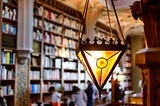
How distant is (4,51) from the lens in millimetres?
6605

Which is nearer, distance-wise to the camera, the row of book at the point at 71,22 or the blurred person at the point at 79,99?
the blurred person at the point at 79,99

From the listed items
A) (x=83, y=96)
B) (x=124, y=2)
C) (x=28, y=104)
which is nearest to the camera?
(x=28, y=104)

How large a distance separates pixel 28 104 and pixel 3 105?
1.63m

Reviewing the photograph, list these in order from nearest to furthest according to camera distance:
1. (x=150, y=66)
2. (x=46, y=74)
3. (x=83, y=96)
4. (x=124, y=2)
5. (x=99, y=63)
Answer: (x=150, y=66)
(x=99, y=63)
(x=83, y=96)
(x=46, y=74)
(x=124, y=2)

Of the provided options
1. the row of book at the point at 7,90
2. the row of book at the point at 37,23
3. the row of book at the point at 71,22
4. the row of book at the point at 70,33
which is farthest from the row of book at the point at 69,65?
the row of book at the point at 7,90

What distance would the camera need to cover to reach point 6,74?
21.7ft

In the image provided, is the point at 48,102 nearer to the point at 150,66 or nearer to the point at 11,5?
the point at 11,5

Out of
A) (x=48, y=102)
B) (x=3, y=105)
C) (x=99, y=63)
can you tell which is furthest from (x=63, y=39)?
(x=99, y=63)

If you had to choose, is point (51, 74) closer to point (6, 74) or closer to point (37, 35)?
point (37, 35)

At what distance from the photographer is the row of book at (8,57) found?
6.55 m

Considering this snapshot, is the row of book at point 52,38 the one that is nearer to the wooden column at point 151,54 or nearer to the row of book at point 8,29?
the row of book at point 8,29

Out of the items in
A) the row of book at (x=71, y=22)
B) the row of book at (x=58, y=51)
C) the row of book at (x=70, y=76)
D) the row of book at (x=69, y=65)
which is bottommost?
the row of book at (x=70, y=76)

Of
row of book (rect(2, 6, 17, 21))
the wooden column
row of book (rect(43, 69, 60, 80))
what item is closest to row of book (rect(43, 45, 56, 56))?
row of book (rect(43, 69, 60, 80))

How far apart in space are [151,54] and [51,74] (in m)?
7.54
